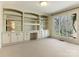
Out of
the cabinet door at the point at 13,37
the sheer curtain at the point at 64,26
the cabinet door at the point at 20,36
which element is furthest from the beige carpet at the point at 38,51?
the sheer curtain at the point at 64,26

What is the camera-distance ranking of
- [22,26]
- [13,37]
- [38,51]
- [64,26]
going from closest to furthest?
[38,51] < [13,37] < [22,26] < [64,26]

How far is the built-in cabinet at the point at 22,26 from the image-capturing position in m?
6.15

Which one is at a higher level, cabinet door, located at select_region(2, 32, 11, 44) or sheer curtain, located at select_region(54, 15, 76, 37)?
sheer curtain, located at select_region(54, 15, 76, 37)

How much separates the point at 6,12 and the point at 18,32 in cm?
135

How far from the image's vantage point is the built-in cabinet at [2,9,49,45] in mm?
6152

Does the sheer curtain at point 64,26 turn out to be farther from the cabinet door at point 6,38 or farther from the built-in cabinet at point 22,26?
the cabinet door at point 6,38

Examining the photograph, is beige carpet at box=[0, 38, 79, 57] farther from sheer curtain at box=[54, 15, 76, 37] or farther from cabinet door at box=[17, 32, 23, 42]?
sheer curtain at box=[54, 15, 76, 37]

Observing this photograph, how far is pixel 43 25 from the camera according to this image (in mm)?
9016

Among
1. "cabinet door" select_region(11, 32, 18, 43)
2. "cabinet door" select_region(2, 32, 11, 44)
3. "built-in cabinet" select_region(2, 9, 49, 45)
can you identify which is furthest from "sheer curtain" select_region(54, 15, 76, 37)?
"cabinet door" select_region(2, 32, 11, 44)

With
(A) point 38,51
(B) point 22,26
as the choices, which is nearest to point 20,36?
(B) point 22,26

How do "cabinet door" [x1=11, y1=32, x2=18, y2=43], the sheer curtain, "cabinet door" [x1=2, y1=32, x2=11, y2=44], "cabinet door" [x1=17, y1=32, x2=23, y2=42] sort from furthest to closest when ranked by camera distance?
the sheer curtain → "cabinet door" [x1=17, y1=32, x2=23, y2=42] → "cabinet door" [x1=11, y1=32, x2=18, y2=43] → "cabinet door" [x1=2, y1=32, x2=11, y2=44]

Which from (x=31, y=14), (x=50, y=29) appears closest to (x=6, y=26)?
(x=31, y=14)

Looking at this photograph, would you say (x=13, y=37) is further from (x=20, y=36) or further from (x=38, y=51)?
(x=38, y=51)

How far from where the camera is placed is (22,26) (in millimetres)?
7102
